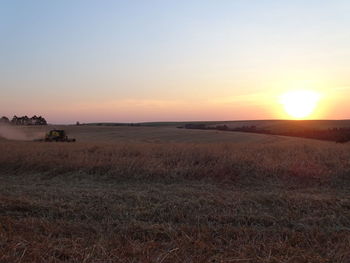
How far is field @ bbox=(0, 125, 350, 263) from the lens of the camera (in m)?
4.88

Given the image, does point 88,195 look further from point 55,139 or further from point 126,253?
point 55,139

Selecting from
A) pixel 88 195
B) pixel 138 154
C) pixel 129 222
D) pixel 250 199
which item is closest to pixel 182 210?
pixel 129 222

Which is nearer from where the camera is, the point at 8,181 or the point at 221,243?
the point at 221,243

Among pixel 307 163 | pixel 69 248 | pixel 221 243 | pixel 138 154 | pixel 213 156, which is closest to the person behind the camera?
pixel 69 248

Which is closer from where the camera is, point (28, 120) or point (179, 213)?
point (179, 213)

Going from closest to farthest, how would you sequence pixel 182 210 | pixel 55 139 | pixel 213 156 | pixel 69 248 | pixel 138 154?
pixel 69 248 → pixel 182 210 → pixel 213 156 → pixel 138 154 → pixel 55 139

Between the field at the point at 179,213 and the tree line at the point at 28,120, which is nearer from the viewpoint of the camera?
the field at the point at 179,213

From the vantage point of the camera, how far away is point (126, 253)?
4820 millimetres

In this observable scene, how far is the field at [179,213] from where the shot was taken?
16.0 feet

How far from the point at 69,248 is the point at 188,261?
166 centimetres

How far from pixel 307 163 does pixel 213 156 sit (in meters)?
3.52

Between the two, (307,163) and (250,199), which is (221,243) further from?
(307,163)

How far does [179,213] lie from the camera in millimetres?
7066

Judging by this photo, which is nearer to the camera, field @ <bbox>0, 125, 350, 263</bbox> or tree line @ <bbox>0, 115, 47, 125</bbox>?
field @ <bbox>0, 125, 350, 263</bbox>
